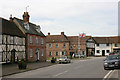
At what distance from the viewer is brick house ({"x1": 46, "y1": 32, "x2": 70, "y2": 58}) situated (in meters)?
74.2

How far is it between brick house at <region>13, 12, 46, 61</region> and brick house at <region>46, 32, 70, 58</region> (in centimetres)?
2927

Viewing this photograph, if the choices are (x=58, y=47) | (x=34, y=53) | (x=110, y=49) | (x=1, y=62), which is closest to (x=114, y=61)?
(x=1, y=62)

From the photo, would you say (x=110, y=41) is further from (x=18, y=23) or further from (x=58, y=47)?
(x=18, y=23)

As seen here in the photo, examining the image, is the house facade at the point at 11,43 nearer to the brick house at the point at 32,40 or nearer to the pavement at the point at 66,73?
the brick house at the point at 32,40

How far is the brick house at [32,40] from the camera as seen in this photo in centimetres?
3740

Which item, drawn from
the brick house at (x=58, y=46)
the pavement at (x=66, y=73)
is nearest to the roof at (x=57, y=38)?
the brick house at (x=58, y=46)

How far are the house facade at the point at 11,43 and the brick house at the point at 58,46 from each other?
125 feet

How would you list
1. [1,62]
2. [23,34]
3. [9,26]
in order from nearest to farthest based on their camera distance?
[1,62], [9,26], [23,34]

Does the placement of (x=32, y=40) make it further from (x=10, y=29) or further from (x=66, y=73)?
(x=66, y=73)

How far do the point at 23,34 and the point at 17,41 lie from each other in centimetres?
295

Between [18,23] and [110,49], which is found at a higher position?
[18,23]

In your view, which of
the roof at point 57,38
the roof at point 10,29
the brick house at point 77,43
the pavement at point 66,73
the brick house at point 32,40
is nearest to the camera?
the pavement at point 66,73

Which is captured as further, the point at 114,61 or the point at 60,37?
the point at 60,37

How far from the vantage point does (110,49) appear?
85.2 m
